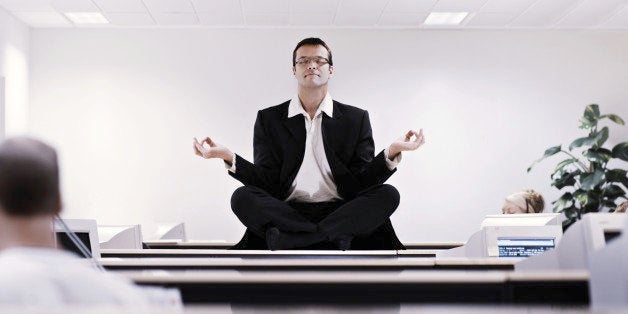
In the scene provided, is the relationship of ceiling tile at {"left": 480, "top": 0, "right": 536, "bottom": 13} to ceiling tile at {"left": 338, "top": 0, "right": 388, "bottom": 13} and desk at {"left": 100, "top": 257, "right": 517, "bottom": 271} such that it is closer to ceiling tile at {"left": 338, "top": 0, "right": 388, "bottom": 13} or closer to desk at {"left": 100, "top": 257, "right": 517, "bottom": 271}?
ceiling tile at {"left": 338, "top": 0, "right": 388, "bottom": 13}

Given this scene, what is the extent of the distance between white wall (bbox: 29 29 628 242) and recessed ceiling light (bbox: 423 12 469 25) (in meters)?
0.24

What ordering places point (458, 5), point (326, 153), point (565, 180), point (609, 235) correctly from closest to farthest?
point (609, 235) < point (326, 153) < point (458, 5) < point (565, 180)

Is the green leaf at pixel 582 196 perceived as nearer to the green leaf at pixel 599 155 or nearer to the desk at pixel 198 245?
the green leaf at pixel 599 155

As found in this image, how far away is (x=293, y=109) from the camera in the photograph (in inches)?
118

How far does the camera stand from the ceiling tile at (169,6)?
218 inches

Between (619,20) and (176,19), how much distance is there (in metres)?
4.60

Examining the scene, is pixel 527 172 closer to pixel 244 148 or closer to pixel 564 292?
pixel 244 148

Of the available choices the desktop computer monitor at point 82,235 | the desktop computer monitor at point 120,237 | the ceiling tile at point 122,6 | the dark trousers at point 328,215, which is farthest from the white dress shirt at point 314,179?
the ceiling tile at point 122,6

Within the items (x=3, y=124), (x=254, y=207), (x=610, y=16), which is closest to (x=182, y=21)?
(x=3, y=124)

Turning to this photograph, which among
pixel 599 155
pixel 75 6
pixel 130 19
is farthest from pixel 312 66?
pixel 599 155

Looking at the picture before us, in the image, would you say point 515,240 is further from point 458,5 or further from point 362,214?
point 458,5

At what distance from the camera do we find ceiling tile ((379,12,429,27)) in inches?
237

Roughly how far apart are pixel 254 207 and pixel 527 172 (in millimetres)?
4391

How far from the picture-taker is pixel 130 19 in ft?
19.8
